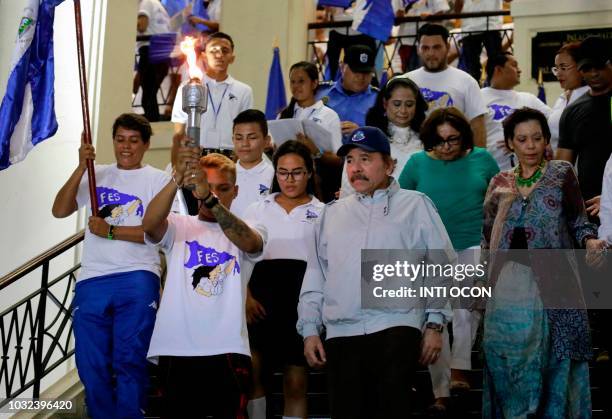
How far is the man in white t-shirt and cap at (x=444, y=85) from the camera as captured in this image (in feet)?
28.8

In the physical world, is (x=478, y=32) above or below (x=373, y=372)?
above

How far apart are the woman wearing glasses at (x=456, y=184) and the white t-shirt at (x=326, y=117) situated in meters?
1.36

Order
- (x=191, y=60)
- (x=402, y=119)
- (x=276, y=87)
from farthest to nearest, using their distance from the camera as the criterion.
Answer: (x=276, y=87) → (x=402, y=119) → (x=191, y=60)

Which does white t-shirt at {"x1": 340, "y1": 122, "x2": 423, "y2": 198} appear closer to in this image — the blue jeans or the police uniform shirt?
the police uniform shirt

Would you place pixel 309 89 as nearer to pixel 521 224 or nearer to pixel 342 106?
pixel 342 106

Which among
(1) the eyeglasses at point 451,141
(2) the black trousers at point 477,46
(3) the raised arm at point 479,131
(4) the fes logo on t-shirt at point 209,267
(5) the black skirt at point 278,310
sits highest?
(2) the black trousers at point 477,46

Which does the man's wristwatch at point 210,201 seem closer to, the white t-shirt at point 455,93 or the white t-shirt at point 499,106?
the white t-shirt at point 455,93

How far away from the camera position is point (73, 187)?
6684 mm

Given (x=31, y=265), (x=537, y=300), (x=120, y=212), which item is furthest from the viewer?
(x=31, y=265)

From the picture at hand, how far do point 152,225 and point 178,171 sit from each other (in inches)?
27.1

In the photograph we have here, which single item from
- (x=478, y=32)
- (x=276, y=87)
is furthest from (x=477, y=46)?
(x=276, y=87)

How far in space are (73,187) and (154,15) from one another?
7.23 m

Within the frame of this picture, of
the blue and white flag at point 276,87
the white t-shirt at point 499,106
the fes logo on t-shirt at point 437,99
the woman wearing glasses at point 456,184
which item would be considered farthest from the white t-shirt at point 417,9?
the woman wearing glasses at point 456,184

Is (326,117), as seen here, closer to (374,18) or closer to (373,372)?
(373,372)
